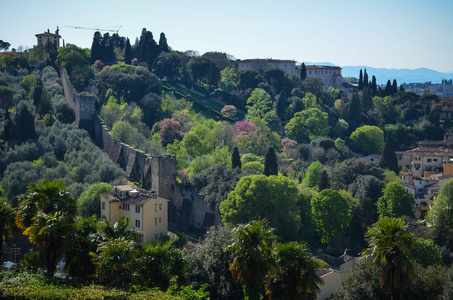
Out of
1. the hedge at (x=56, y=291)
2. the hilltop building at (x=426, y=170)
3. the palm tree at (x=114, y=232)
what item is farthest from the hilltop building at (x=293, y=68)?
the hedge at (x=56, y=291)

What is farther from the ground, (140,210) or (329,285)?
(140,210)

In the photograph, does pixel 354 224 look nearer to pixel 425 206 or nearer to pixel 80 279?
pixel 425 206

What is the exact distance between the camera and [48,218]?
29031mm

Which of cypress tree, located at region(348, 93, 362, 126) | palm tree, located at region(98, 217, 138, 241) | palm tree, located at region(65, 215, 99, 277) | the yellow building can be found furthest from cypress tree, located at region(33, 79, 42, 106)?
cypress tree, located at region(348, 93, 362, 126)

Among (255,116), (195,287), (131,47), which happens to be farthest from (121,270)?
(131,47)

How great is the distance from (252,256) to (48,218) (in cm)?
969

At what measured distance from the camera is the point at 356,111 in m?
97.4

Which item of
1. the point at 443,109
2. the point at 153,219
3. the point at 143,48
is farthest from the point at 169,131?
the point at 443,109

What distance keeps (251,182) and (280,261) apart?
76.4ft

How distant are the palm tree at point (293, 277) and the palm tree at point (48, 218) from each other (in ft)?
32.3

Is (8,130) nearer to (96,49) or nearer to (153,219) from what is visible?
(153,219)

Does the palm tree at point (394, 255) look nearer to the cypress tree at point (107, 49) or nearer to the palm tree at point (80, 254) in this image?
the palm tree at point (80, 254)

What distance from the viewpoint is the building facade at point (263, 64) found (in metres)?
114

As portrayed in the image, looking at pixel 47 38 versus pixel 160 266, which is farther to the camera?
pixel 47 38
